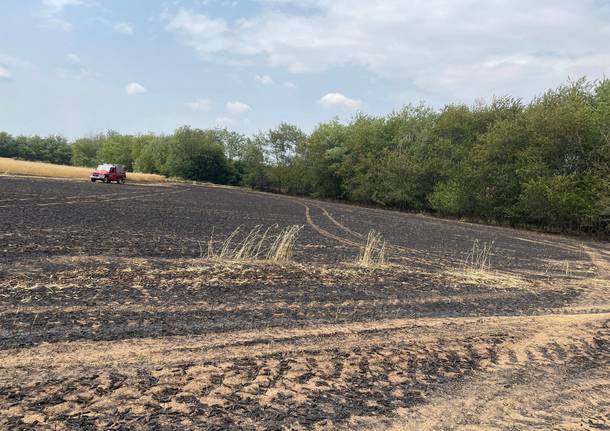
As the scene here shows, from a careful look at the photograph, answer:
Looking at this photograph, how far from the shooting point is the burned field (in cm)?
376

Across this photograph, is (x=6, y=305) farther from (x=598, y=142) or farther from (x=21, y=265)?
(x=598, y=142)

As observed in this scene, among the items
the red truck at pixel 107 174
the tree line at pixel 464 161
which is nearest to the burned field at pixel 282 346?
the tree line at pixel 464 161

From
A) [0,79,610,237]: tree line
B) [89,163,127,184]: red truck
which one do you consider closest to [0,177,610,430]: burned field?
[0,79,610,237]: tree line

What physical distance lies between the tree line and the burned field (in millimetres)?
25862

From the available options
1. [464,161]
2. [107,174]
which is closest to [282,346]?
[464,161]

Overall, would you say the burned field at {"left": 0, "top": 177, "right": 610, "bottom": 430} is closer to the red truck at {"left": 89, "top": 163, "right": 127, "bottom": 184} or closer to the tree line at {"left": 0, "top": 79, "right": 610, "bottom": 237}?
the tree line at {"left": 0, "top": 79, "right": 610, "bottom": 237}

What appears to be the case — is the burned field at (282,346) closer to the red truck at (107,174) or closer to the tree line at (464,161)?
the tree line at (464,161)

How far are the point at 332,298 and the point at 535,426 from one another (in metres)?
4.30

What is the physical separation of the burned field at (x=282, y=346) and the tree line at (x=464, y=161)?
2586 cm

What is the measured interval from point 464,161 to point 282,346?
40.6m

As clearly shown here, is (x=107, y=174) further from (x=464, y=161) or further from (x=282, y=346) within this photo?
(x=282, y=346)

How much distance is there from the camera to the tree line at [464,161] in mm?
32094

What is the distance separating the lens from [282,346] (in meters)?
5.24

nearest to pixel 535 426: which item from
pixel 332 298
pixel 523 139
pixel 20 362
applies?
pixel 332 298
